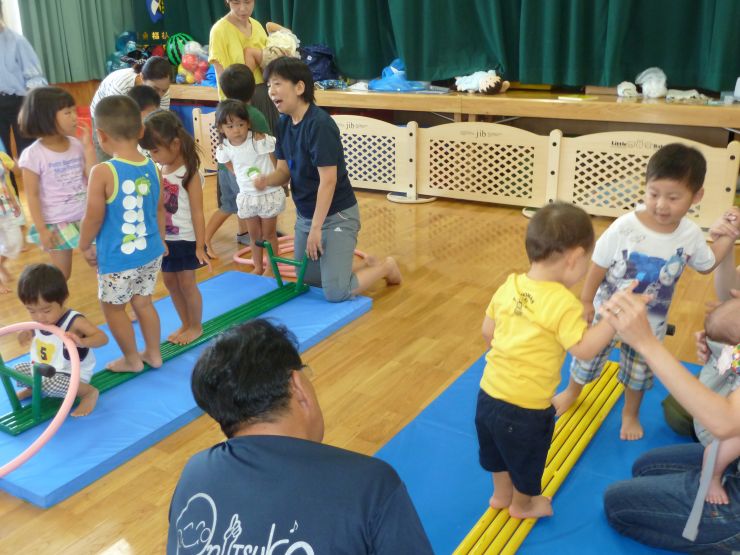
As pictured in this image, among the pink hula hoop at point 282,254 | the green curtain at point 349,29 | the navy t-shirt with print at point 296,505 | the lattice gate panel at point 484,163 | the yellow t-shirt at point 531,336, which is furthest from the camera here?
the green curtain at point 349,29

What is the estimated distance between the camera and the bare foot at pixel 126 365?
289 cm

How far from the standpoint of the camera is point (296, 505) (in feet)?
3.36

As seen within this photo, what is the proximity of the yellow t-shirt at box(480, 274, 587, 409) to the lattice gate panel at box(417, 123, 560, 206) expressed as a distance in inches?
144

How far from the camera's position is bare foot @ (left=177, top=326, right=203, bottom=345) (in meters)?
3.15

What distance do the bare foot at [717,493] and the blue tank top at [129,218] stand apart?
6.81 ft

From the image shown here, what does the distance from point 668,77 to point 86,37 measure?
5748 mm

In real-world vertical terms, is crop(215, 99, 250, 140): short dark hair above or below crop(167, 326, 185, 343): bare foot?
above

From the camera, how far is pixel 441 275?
407cm

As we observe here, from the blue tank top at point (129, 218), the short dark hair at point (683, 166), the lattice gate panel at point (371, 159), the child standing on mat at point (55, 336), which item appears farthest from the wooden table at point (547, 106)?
the child standing on mat at point (55, 336)

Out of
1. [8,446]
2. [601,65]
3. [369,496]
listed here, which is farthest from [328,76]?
[369,496]

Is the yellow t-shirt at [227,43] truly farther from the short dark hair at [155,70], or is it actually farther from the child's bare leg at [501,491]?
the child's bare leg at [501,491]

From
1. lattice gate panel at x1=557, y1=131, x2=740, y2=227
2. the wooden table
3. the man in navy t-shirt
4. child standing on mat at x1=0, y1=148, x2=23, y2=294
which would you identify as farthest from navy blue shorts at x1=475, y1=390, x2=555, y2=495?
the wooden table

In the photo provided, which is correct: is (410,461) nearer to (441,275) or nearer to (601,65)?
(441,275)

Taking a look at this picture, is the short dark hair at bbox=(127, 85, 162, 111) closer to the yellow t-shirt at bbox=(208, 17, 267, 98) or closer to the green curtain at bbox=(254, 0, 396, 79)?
the yellow t-shirt at bbox=(208, 17, 267, 98)
